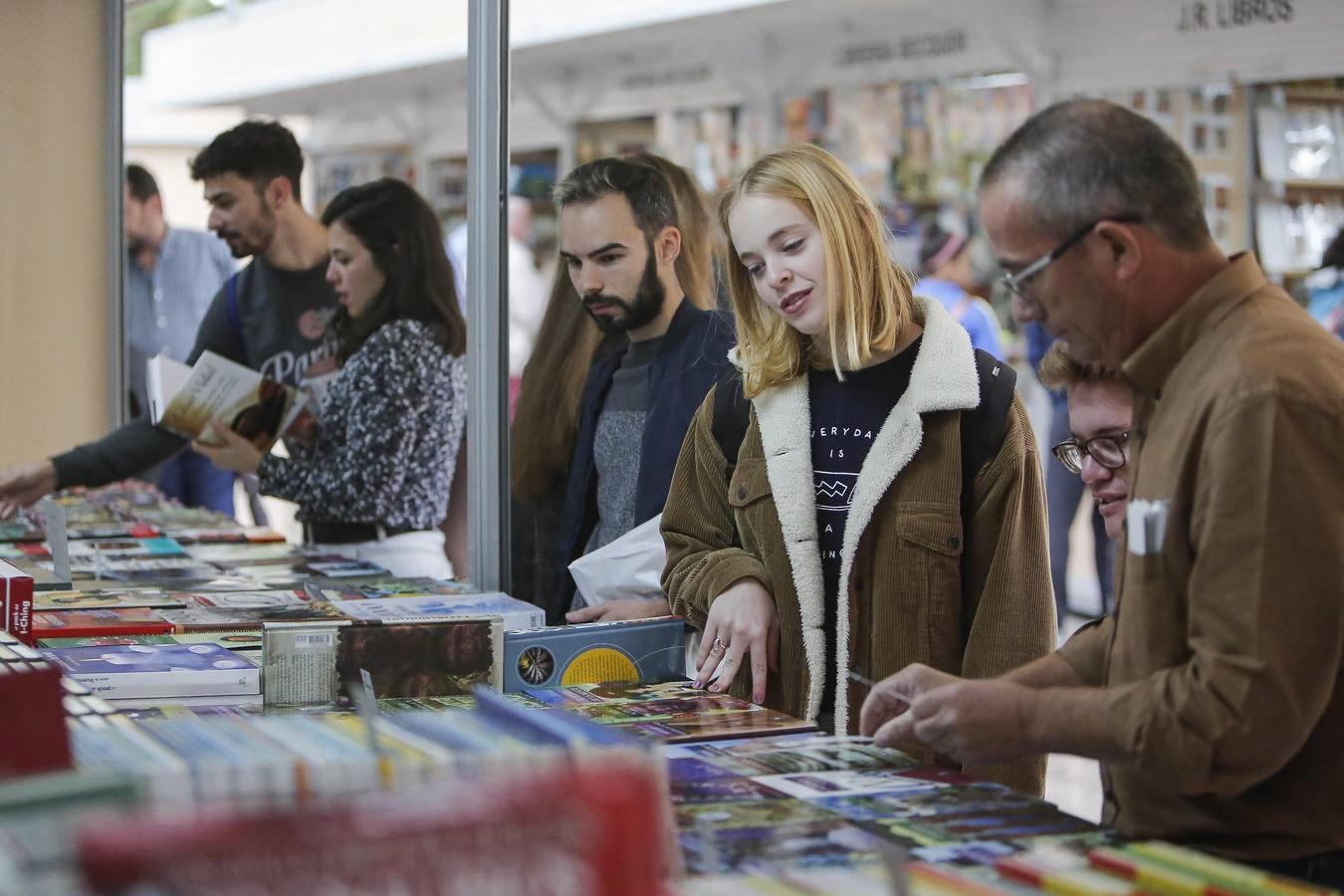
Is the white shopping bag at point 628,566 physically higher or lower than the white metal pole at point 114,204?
lower

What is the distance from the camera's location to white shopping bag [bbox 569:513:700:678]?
2623 millimetres

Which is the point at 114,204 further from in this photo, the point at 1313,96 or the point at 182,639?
the point at 1313,96

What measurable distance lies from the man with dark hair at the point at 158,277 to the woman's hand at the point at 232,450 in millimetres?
2640

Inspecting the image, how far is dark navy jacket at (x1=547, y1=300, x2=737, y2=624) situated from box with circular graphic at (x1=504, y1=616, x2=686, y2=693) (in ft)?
1.58

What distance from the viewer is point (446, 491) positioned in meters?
3.59

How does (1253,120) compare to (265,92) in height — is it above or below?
below

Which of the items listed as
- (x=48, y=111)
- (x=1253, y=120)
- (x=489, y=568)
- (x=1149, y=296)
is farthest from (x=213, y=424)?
(x=1253, y=120)

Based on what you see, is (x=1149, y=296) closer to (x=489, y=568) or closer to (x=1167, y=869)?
(x=1167, y=869)

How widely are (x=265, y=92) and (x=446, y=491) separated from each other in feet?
27.4

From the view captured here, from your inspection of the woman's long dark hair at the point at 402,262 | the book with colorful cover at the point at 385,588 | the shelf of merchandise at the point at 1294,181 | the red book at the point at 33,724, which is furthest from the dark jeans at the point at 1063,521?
the red book at the point at 33,724

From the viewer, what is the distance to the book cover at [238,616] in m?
2.50

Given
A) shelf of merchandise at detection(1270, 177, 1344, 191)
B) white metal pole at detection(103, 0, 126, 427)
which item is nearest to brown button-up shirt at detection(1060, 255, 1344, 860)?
white metal pole at detection(103, 0, 126, 427)

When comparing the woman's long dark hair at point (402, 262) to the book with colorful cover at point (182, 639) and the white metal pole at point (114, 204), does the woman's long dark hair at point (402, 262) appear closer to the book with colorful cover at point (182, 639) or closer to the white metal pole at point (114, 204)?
the book with colorful cover at point (182, 639)

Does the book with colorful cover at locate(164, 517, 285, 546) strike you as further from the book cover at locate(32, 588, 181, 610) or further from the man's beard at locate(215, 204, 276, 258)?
the book cover at locate(32, 588, 181, 610)
